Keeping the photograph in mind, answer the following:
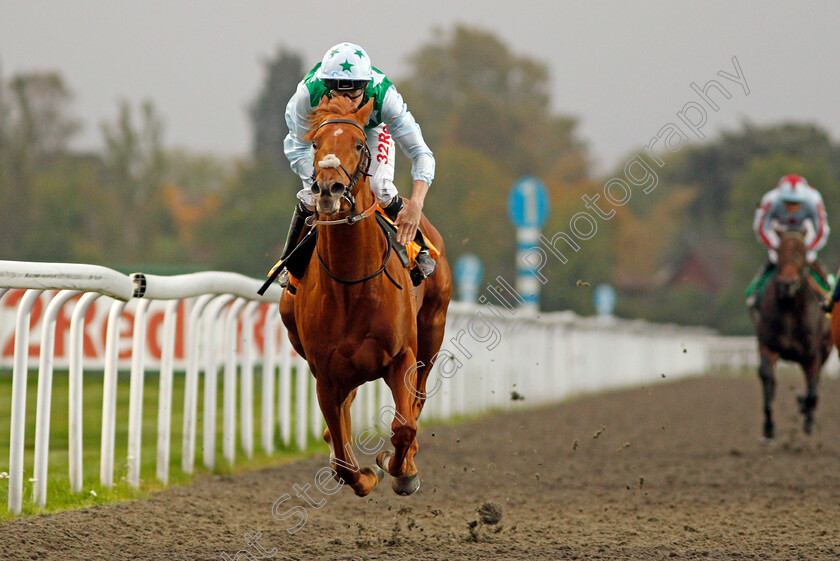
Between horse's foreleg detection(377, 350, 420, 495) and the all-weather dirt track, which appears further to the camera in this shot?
horse's foreleg detection(377, 350, 420, 495)

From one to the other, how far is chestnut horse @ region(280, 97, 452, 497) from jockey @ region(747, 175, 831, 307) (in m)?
6.10

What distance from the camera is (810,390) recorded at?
10523 mm

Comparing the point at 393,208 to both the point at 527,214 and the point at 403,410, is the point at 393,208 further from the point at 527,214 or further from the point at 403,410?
the point at 527,214

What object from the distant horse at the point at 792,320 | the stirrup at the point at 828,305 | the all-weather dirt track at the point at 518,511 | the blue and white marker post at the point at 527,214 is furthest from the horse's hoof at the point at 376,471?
the blue and white marker post at the point at 527,214

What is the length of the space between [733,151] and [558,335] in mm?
43649

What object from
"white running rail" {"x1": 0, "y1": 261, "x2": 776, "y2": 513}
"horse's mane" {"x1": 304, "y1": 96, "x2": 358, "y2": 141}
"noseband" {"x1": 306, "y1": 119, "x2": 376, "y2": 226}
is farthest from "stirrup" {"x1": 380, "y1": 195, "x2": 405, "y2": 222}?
"white running rail" {"x1": 0, "y1": 261, "x2": 776, "y2": 513}

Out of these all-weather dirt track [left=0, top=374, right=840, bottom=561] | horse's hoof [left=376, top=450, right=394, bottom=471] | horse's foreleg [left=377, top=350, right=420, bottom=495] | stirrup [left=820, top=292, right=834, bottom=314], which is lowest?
all-weather dirt track [left=0, top=374, right=840, bottom=561]

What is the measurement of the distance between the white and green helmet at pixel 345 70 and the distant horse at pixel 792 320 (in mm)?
6342

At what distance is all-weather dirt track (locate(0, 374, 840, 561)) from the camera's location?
4.55 meters

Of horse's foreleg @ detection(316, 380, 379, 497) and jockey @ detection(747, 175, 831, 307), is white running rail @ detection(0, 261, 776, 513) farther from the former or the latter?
jockey @ detection(747, 175, 831, 307)

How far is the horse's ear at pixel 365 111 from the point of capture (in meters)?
4.33

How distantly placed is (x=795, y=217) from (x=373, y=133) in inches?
254

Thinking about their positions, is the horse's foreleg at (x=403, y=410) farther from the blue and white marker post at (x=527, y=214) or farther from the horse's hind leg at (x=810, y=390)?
the blue and white marker post at (x=527, y=214)

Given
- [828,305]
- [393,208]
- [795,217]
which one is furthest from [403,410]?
[795,217]
